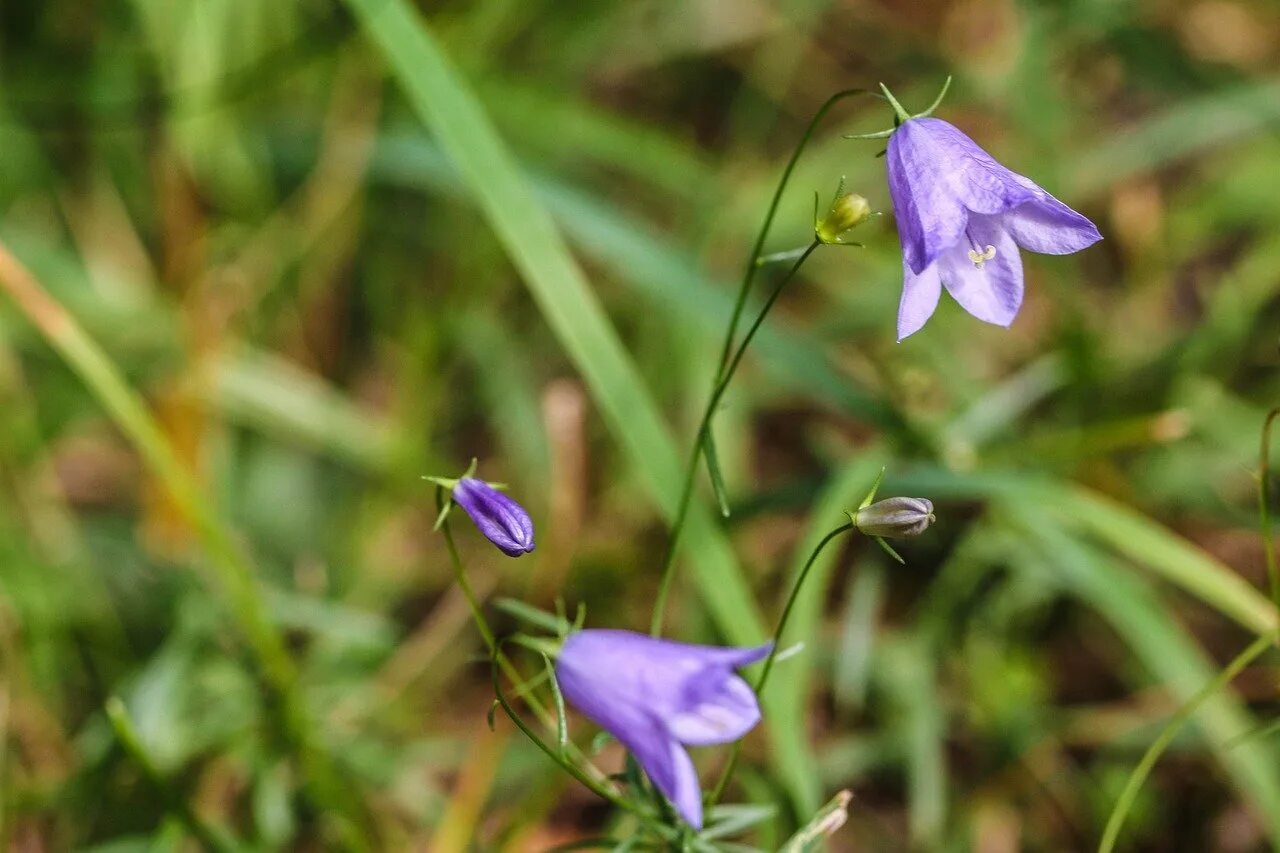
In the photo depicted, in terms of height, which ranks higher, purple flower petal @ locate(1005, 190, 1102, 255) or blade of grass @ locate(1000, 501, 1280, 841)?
purple flower petal @ locate(1005, 190, 1102, 255)

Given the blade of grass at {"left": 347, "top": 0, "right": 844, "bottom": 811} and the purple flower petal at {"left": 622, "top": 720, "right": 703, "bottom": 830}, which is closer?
the purple flower petal at {"left": 622, "top": 720, "right": 703, "bottom": 830}

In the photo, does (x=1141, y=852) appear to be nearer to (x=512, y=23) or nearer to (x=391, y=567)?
(x=391, y=567)

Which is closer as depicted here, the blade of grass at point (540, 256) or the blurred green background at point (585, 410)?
the blade of grass at point (540, 256)

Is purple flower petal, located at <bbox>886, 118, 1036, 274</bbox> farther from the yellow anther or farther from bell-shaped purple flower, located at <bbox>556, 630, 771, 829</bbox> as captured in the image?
bell-shaped purple flower, located at <bbox>556, 630, 771, 829</bbox>

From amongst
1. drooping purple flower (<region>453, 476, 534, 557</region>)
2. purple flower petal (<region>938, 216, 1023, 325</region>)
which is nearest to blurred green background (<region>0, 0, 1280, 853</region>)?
purple flower petal (<region>938, 216, 1023, 325</region>)

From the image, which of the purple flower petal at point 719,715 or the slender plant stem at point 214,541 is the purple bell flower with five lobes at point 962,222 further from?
the slender plant stem at point 214,541

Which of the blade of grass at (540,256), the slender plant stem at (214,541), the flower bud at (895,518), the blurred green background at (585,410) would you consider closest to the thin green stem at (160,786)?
the blurred green background at (585,410)

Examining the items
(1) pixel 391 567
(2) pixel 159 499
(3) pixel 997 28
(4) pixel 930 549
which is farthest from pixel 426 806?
(3) pixel 997 28
